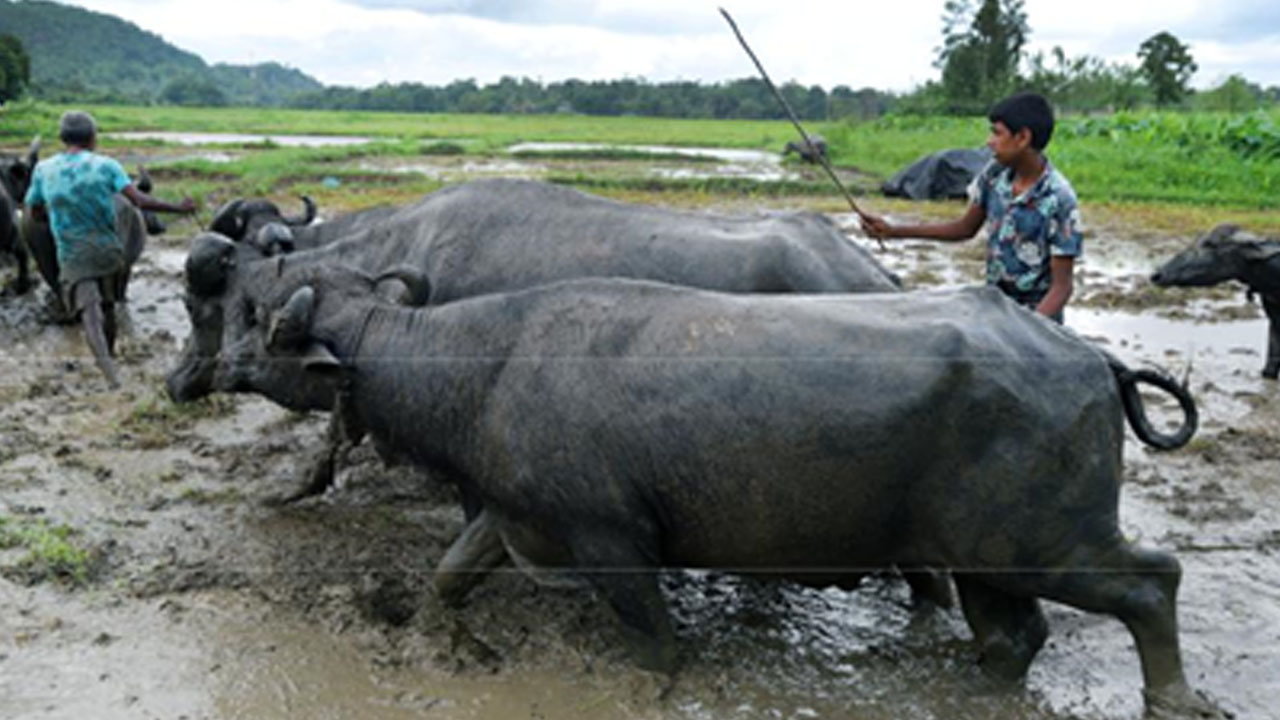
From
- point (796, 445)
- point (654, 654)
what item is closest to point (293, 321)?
point (654, 654)

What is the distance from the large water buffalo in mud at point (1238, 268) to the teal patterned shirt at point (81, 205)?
8.18 meters

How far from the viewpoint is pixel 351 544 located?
545cm

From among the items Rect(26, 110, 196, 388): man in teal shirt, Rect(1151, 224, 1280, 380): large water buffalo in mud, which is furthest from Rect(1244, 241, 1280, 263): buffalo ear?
Rect(26, 110, 196, 388): man in teal shirt

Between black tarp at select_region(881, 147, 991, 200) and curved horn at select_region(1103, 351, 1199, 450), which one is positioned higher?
curved horn at select_region(1103, 351, 1199, 450)

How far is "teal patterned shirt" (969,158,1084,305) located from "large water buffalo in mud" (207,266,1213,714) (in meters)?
1.10

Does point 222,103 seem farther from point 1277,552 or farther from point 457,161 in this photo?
point 1277,552

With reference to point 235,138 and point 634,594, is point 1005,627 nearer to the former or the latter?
point 634,594

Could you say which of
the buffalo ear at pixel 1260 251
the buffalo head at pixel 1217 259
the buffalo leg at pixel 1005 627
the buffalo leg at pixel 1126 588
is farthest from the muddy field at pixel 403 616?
the buffalo head at pixel 1217 259

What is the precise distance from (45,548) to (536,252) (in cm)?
Result: 273

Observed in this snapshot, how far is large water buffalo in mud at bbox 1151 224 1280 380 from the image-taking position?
341 inches

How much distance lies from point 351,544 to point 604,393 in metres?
1.98

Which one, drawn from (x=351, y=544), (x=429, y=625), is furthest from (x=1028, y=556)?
(x=351, y=544)

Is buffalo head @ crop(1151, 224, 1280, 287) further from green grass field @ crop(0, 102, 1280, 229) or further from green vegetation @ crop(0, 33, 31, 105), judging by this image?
green vegetation @ crop(0, 33, 31, 105)

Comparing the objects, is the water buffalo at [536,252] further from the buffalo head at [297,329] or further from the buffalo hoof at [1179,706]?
the buffalo hoof at [1179,706]
